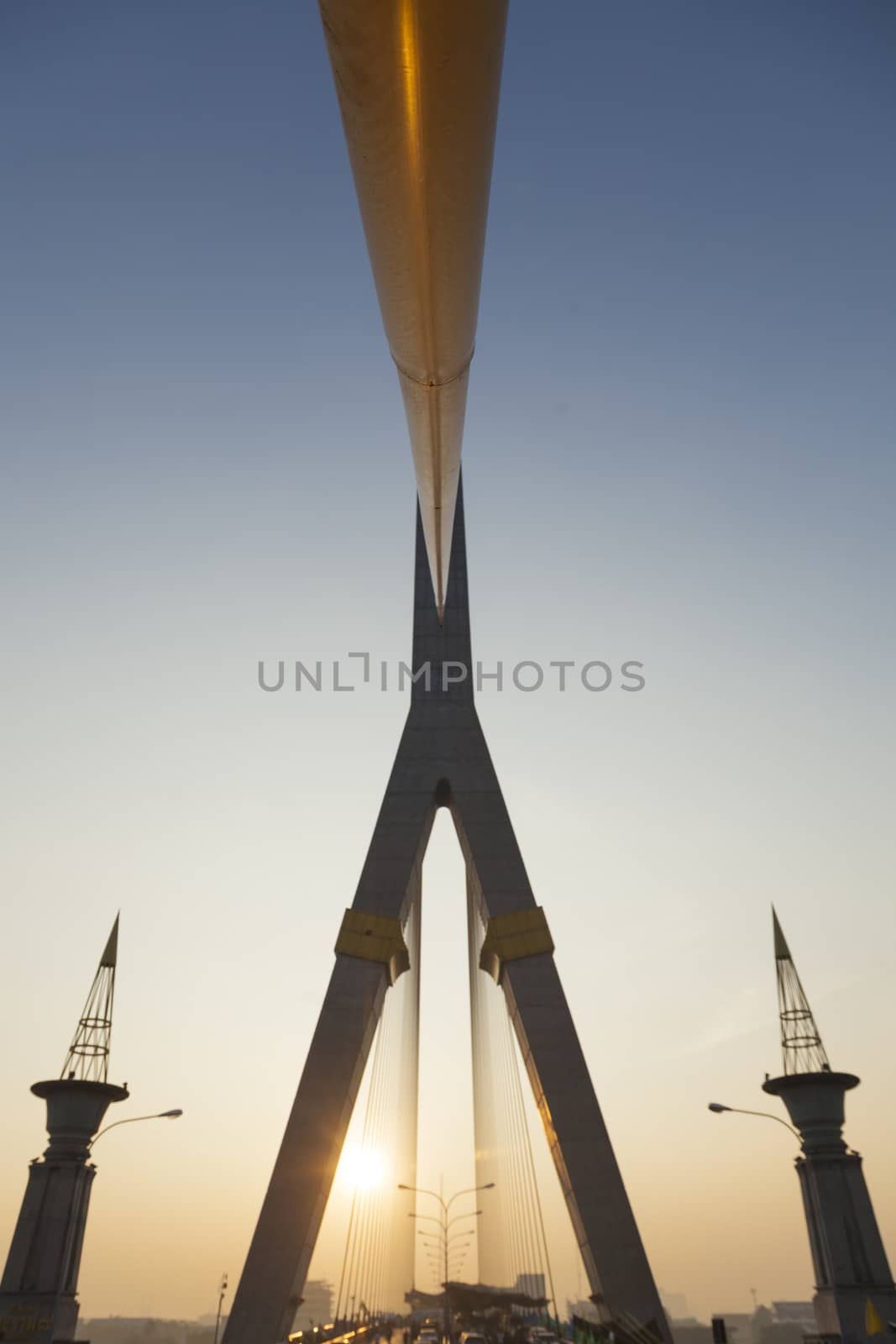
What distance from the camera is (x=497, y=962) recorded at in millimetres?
32594

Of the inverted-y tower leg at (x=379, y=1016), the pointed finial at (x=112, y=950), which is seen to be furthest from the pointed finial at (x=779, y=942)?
the pointed finial at (x=112, y=950)

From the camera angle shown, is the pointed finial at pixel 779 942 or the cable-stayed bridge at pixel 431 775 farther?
the pointed finial at pixel 779 942

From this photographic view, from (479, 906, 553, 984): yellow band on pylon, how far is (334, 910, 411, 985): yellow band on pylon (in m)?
3.07

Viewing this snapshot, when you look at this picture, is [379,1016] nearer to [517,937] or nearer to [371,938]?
[371,938]

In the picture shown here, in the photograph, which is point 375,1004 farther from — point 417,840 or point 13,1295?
point 13,1295

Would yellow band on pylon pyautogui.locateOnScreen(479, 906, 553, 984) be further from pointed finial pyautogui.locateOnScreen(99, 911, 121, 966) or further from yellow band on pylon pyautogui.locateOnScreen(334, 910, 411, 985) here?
pointed finial pyautogui.locateOnScreen(99, 911, 121, 966)

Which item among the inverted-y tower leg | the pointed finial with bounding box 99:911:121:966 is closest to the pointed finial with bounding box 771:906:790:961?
the inverted-y tower leg

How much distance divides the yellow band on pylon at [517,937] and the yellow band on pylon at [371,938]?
10.1 feet

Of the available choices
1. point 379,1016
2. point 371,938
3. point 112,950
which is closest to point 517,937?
point 371,938

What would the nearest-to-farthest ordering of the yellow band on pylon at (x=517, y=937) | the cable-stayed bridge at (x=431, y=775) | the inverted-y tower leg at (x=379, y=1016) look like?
the cable-stayed bridge at (x=431, y=775) → the inverted-y tower leg at (x=379, y=1016) → the yellow band on pylon at (x=517, y=937)

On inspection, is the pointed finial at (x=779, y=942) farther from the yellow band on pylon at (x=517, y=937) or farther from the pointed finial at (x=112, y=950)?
the pointed finial at (x=112, y=950)

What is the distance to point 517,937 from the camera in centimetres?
3234

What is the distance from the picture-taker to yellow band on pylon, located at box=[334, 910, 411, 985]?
32147mm

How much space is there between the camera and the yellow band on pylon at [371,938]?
32147mm
